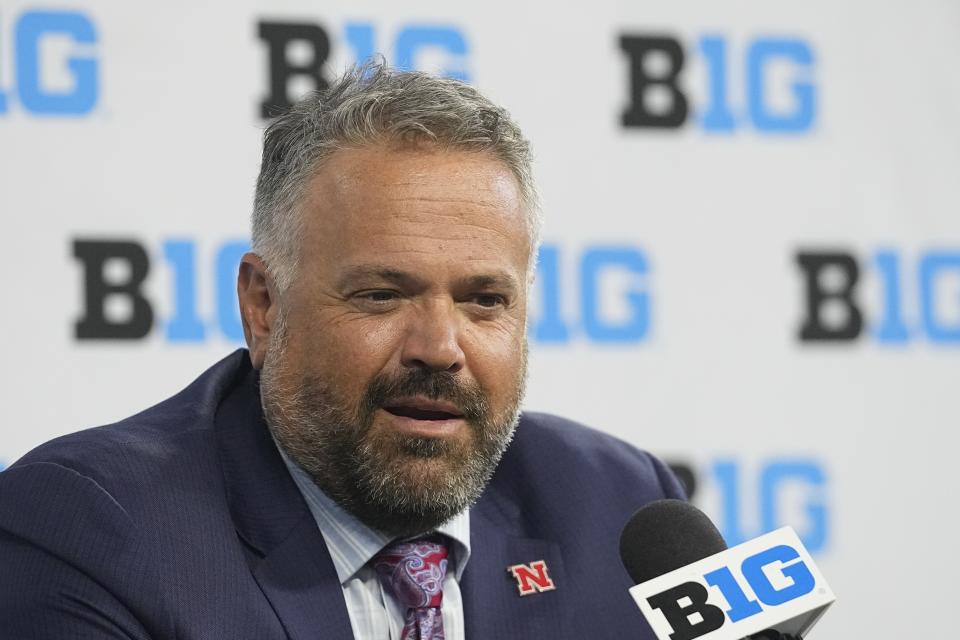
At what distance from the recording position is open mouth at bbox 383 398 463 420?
2.04m

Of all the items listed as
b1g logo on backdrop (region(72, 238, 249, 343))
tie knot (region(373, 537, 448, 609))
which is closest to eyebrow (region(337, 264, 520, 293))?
tie knot (region(373, 537, 448, 609))

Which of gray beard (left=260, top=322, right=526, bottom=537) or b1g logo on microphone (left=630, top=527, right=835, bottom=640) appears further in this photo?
gray beard (left=260, top=322, right=526, bottom=537)

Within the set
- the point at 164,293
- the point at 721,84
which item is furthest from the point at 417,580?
the point at 721,84

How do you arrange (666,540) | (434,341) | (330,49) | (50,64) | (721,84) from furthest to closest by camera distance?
(721,84) < (330,49) < (50,64) < (434,341) < (666,540)

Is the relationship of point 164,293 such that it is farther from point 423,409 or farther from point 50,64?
point 423,409

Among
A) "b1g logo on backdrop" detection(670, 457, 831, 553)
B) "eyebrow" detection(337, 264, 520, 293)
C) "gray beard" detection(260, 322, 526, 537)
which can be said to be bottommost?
"b1g logo on backdrop" detection(670, 457, 831, 553)

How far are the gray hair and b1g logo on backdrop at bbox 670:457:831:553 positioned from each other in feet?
5.31

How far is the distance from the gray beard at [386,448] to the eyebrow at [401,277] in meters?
0.16

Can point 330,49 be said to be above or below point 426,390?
above

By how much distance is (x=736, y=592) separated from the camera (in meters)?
1.55

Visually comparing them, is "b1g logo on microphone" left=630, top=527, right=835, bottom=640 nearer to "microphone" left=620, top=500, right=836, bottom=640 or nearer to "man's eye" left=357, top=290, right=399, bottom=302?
"microphone" left=620, top=500, right=836, bottom=640

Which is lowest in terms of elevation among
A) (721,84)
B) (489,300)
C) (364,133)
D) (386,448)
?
(386,448)

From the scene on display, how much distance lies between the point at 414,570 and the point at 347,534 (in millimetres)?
132

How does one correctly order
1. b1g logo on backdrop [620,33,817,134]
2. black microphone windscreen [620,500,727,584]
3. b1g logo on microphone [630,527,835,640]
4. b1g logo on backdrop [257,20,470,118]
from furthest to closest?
b1g logo on backdrop [620,33,817,134] → b1g logo on backdrop [257,20,470,118] → black microphone windscreen [620,500,727,584] → b1g logo on microphone [630,527,835,640]
